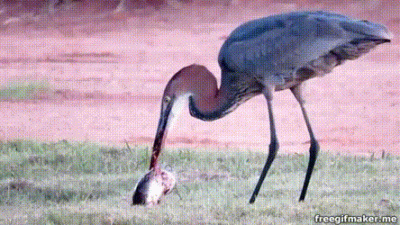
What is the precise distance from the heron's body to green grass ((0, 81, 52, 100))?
722cm

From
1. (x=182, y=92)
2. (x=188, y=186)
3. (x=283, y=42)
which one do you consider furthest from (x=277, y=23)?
(x=188, y=186)

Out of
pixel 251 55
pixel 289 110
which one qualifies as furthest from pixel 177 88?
pixel 289 110

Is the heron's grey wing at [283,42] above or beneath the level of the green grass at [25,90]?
above

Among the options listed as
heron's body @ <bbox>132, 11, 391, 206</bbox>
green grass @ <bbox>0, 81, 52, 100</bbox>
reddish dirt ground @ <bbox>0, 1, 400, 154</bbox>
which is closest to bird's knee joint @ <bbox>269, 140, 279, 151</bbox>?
heron's body @ <bbox>132, 11, 391, 206</bbox>

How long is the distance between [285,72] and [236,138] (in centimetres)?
427

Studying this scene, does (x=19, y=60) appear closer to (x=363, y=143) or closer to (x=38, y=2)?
(x=38, y=2)

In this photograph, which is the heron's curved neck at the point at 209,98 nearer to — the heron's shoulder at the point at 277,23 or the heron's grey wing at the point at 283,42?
the heron's grey wing at the point at 283,42

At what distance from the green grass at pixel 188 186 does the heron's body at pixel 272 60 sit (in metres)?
0.32

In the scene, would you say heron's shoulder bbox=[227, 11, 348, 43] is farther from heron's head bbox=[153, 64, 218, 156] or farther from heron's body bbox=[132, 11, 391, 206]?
heron's head bbox=[153, 64, 218, 156]

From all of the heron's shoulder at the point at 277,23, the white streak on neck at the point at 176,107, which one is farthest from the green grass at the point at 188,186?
the heron's shoulder at the point at 277,23

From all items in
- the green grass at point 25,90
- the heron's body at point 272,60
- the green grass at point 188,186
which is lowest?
the green grass at point 25,90

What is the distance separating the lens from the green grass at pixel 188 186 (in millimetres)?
5738

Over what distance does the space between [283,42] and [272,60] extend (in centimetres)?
14

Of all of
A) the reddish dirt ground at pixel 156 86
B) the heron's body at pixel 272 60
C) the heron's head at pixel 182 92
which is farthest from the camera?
the reddish dirt ground at pixel 156 86
